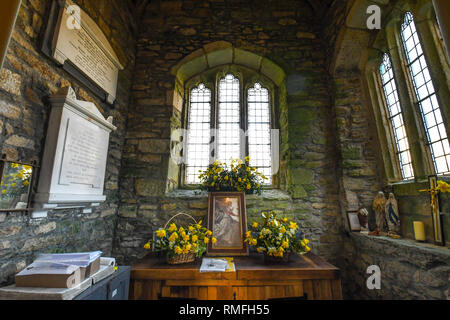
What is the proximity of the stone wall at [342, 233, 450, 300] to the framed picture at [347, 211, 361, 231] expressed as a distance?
9 centimetres

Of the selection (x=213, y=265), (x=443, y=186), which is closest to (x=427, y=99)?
(x=443, y=186)

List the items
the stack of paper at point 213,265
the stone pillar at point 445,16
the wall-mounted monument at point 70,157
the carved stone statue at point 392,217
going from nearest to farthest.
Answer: the stone pillar at point 445,16
the wall-mounted monument at point 70,157
the stack of paper at point 213,265
the carved stone statue at point 392,217

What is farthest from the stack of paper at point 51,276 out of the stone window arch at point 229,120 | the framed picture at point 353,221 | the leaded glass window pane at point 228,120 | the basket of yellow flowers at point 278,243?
the framed picture at point 353,221

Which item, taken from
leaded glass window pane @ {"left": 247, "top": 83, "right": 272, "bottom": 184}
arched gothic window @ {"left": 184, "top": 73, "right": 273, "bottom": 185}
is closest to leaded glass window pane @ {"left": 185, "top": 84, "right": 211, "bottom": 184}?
A: arched gothic window @ {"left": 184, "top": 73, "right": 273, "bottom": 185}

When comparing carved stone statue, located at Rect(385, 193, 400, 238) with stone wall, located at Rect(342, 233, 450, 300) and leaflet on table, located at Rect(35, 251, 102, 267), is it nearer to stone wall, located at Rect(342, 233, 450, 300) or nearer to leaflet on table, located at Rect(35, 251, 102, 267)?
stone wall, located at Rect(342, 233, 450, 300)

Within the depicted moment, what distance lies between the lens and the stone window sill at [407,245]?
174cm

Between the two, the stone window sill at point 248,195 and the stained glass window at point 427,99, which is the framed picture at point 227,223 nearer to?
the stone window sill at point 248,195

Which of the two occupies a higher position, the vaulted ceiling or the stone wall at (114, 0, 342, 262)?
the vaulted ceiling

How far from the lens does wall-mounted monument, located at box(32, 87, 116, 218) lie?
5.63 feet

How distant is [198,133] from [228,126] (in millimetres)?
545

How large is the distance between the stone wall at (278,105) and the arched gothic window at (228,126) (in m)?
0.27

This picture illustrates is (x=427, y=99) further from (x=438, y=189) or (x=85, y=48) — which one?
(x=85, y=48)

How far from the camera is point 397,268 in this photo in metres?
2.07
